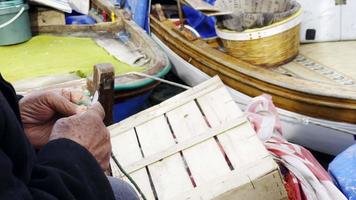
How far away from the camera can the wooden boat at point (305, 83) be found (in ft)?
11.1

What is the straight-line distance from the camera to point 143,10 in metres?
5.35

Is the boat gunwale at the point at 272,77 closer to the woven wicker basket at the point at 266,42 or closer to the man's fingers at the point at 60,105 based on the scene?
the woven wicker basket at the point at 266,42

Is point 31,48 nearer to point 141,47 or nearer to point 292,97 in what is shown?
point 141,47

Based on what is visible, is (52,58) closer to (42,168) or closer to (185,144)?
(185,144)

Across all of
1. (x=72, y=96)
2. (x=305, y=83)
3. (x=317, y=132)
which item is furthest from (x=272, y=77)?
(x=72, y=96)

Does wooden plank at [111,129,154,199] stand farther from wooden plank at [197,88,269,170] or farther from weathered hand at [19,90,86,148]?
weathered hand at [19,90,86,148]

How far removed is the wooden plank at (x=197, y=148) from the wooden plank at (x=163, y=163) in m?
0.05

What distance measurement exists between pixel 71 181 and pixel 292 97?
2.76 m

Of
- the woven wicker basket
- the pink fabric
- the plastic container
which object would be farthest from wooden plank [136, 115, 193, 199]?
the plastic container

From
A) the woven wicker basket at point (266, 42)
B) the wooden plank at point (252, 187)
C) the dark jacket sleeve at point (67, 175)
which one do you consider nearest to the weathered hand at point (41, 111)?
the dark jacket sleeve at point (67, 175)

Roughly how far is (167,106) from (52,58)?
6.13 ft

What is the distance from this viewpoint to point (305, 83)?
352 cm

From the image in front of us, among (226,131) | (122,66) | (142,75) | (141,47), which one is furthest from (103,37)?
(226,131)

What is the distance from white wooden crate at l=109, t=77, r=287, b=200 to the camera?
2.03 meters
